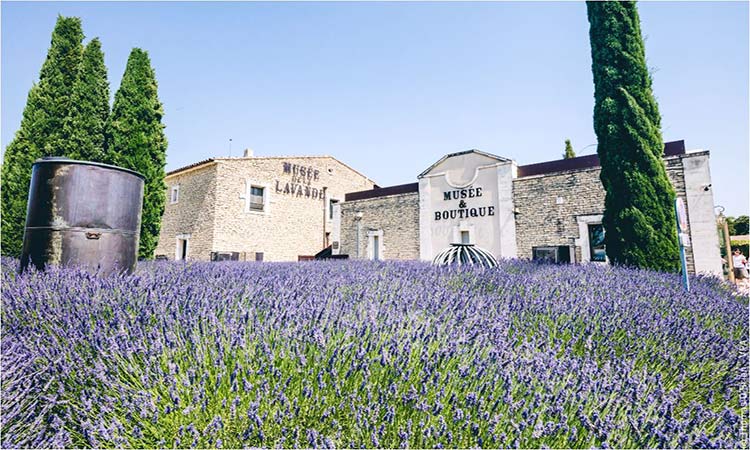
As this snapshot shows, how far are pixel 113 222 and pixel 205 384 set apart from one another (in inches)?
126

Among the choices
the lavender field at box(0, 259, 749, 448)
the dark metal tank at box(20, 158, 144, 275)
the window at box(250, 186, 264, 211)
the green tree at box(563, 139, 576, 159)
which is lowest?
the lavender field at box(0, 259, 749, 448)

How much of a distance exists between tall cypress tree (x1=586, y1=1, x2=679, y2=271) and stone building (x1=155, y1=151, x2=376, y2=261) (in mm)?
12554

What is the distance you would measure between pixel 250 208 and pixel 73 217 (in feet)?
42.9

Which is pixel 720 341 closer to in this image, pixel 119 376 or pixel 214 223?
pixel 119 376

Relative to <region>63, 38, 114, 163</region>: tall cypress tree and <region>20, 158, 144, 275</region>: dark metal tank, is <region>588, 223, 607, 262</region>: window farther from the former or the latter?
<region>63, 38, 114, 163</region>: tall cypress tree

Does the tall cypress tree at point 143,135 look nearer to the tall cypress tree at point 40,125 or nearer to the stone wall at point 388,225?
the tall cypress tree at point 40,125

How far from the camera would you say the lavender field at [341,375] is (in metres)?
1.28

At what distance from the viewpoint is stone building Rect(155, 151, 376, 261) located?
49.9 feet

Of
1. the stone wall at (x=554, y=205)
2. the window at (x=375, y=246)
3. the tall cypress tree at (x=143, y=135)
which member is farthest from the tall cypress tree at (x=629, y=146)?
the tall cypress tree at (x=143, y=135)

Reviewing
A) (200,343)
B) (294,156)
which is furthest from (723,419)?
(294,156)

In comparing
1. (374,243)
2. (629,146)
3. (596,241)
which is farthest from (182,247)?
(629,146)

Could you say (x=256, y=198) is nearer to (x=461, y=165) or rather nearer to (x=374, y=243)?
(x=374, y=243)

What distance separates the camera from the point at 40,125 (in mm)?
8773

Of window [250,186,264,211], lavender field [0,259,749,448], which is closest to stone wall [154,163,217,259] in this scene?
window [250,186,264,211]
